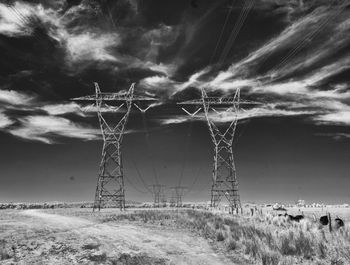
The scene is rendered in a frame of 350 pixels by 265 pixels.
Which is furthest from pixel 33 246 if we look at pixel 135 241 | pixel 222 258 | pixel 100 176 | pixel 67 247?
pixel 100 176

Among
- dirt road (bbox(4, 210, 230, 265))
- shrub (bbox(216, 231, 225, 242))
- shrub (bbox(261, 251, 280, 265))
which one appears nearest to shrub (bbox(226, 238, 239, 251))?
dirt road (bbox(4, 210, 230, 265))

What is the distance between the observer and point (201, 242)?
17766mm

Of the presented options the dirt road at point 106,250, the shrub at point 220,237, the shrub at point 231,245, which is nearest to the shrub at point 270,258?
the dirt road at point 106,250

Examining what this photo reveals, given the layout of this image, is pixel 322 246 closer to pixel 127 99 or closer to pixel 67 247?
pixel 67 247

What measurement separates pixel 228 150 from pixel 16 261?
3992cm

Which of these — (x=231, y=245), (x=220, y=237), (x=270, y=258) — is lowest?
(x=270, y=258)

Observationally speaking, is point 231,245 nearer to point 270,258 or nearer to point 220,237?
point 220,237

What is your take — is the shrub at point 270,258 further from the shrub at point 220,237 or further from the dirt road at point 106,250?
the shrub at point 220,237

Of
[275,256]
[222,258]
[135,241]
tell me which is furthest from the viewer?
[135,241]

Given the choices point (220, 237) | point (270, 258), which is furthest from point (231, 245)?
point (270, 258)

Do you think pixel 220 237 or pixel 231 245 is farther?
pixel 220 237

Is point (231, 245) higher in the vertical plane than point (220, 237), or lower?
lower

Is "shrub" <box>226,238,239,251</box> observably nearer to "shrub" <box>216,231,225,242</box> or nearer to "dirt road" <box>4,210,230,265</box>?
"dirt road" <box>4,210,230,265</box>

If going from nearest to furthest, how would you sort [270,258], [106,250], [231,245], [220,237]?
[270,258] → [106,250] → [231,245] → [220,237]
